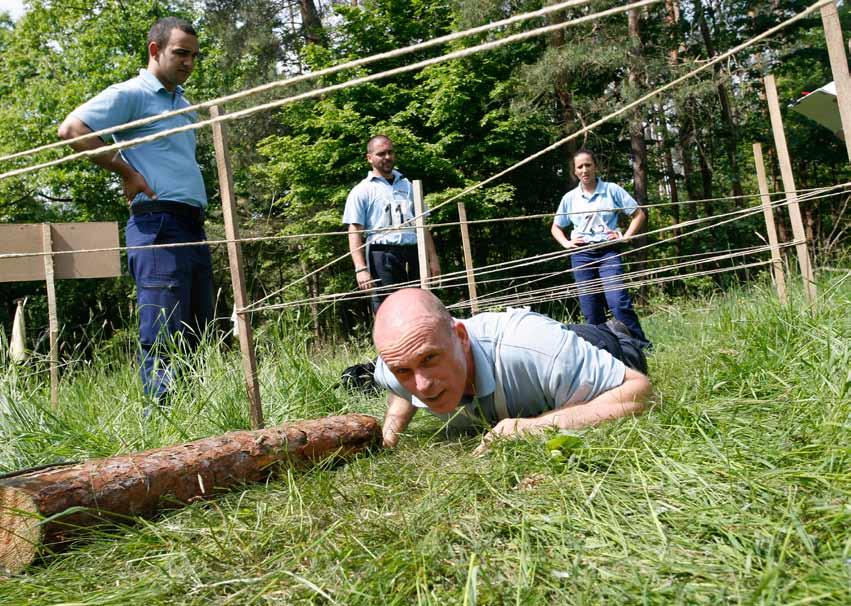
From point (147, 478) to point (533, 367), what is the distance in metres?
1.32

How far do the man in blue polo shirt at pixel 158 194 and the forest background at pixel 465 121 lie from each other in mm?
8729

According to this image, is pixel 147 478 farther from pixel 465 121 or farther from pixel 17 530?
pixel 465 121

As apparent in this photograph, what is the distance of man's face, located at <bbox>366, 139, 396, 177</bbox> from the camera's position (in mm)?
4930

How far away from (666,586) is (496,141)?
551 inches

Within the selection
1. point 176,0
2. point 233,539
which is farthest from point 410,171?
point 233,539

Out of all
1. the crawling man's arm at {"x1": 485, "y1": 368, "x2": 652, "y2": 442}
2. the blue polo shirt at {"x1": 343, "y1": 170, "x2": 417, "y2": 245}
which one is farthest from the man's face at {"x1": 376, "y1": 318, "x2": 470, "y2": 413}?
the blue polo shirt at {"x1": 343, "y1": 170, "x2": 417, "y2": 245}

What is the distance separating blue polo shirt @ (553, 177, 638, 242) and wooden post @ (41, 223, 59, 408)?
11.9 feet

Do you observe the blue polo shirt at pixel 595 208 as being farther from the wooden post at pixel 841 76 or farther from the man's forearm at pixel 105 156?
the man's forearm at pixel 105 156

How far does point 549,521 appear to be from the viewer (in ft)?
4.94

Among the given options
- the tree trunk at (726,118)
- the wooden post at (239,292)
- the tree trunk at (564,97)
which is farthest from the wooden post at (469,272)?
the tree trunk at (726,118)

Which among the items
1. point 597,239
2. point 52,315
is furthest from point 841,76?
point 52,315

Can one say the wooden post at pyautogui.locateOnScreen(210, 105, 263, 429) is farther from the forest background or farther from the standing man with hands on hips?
the forest background

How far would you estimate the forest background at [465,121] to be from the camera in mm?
13062

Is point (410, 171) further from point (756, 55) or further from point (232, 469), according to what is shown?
point (232, 469)
